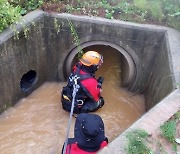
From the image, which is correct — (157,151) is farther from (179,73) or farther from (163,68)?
(163,68)

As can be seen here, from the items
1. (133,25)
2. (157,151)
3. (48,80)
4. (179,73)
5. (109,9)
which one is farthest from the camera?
(48,80)

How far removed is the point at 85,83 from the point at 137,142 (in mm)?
2237

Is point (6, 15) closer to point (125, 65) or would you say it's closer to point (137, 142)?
point (125, 65)

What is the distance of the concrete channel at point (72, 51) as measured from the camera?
581 cm

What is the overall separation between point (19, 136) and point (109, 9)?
11.2 feet

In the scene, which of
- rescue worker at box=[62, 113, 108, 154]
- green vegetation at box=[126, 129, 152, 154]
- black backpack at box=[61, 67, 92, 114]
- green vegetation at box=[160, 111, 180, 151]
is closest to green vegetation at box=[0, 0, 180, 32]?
black backpack at box=[61, 67, 92, 114]

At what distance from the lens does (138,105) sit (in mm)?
6789

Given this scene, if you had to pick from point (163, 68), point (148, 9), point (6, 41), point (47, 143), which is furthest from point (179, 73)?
point (6, 41)

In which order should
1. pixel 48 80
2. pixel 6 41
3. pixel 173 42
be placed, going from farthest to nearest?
1. pixel 48 80
2. pixel 173 42
3. pixel 6 41

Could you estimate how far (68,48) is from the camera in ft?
22.3

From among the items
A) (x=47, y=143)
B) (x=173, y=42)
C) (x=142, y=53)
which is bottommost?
(x=47, y=143)

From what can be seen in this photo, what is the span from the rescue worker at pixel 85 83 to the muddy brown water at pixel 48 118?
1.59 ft

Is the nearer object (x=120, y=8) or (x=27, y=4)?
(x=27, y=4)

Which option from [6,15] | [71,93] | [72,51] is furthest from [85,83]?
[6,15]
